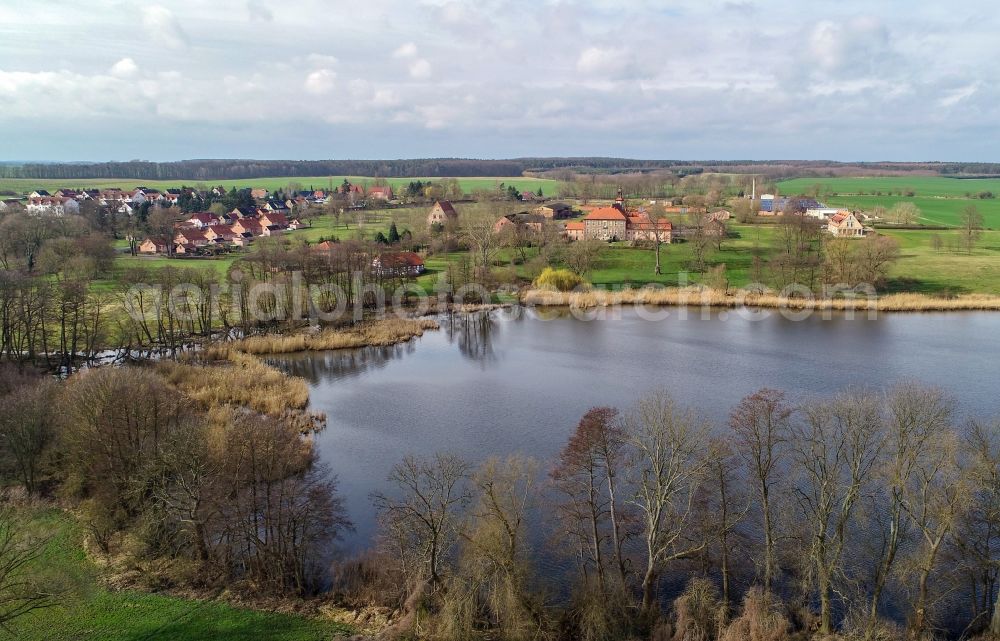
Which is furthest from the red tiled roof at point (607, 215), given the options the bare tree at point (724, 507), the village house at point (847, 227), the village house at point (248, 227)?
the bare tree at point (724, 507)

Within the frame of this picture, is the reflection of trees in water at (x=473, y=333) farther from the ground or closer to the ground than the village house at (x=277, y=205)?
closer to the ground

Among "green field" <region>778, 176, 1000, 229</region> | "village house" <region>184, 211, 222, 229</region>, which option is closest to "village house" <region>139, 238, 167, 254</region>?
"village house" <region>184, 211, 222, 229</region>

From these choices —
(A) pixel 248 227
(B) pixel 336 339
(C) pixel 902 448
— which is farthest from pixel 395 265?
(C) pixel 902 448

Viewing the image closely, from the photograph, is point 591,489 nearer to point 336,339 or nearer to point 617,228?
point 336,339

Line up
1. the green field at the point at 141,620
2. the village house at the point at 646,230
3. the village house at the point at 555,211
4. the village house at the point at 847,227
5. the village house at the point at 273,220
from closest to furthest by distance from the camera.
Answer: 1. the green field at the point at 141,620
2. the village house at the point at 646,230
3. the village house at the point at 847,227
4. the village house at the point at 273,220
5. the village house at the point at 555,211

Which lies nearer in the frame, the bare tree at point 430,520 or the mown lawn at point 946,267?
the bare tree at point 430,520

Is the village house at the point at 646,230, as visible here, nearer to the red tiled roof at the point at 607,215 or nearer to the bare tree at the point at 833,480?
the red tiled roof at the point at 607,215

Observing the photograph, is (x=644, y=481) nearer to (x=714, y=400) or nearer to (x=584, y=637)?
(x=584, y=637)
